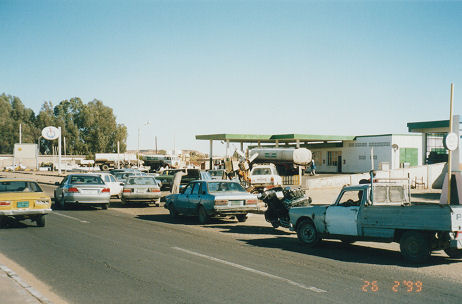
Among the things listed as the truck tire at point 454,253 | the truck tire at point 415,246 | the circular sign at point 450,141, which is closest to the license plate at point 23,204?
the truck tire at point 415,246

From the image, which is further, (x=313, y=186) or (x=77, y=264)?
(x=313, y=186)

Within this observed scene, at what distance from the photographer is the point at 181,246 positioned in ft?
35.5

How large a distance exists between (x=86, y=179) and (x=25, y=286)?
13418mm

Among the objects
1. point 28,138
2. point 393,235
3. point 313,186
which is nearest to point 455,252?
point 393,235

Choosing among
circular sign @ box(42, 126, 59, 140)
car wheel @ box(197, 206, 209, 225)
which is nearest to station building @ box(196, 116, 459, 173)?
circular sign @ box(42, 126, 59, 140)

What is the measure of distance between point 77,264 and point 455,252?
7837 mm

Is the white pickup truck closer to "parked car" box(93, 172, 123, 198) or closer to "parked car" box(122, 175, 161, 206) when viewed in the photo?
Result: "parked car" box(122, 175, 161, 206)

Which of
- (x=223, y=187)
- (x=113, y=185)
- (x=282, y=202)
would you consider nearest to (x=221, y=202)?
(x=223, y=187)

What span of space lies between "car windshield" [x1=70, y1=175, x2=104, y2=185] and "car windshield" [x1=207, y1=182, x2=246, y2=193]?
6515 mm

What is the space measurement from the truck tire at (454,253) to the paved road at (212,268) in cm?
20

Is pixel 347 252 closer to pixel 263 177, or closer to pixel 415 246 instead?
pixel 415 246

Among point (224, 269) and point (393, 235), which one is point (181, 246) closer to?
point (224, 269)

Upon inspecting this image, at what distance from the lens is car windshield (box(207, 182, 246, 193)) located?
1563cm
